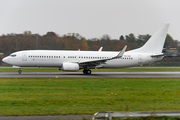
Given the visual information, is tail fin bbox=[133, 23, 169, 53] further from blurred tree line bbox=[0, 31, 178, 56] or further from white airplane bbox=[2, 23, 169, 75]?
blurred tree line bbox=[0, 31, 178, 56]

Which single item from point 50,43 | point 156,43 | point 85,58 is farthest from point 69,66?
point 50,43

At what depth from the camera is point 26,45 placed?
63938 millimetres

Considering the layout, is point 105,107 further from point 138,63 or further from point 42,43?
point 42,43

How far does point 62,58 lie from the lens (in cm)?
3144

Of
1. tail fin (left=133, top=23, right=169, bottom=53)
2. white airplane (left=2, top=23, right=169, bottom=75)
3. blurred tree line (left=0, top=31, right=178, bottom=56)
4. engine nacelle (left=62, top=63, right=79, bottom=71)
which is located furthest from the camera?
blurred tree line (left=0, top=31, right=178, bottom=56)

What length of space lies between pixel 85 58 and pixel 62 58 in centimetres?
304

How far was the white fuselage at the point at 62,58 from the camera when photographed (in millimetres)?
30891

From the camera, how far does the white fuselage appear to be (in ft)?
101

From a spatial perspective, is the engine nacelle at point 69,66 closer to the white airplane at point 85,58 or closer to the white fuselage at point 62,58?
the white airplane at point 85,58

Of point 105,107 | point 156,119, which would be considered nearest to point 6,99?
point 105,107

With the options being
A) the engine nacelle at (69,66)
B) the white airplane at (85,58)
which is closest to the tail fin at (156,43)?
the white airplane at (85,58)

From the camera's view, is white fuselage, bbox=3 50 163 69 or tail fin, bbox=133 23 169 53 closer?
white fuselage, bbox=3 50 163 69

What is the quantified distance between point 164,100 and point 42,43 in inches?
2218

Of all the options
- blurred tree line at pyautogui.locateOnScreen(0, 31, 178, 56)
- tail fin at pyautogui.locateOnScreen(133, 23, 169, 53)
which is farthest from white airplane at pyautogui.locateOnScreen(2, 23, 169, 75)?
blurred tree line at pyautogui.locateOnScreen(0, 31, 178, 56)
